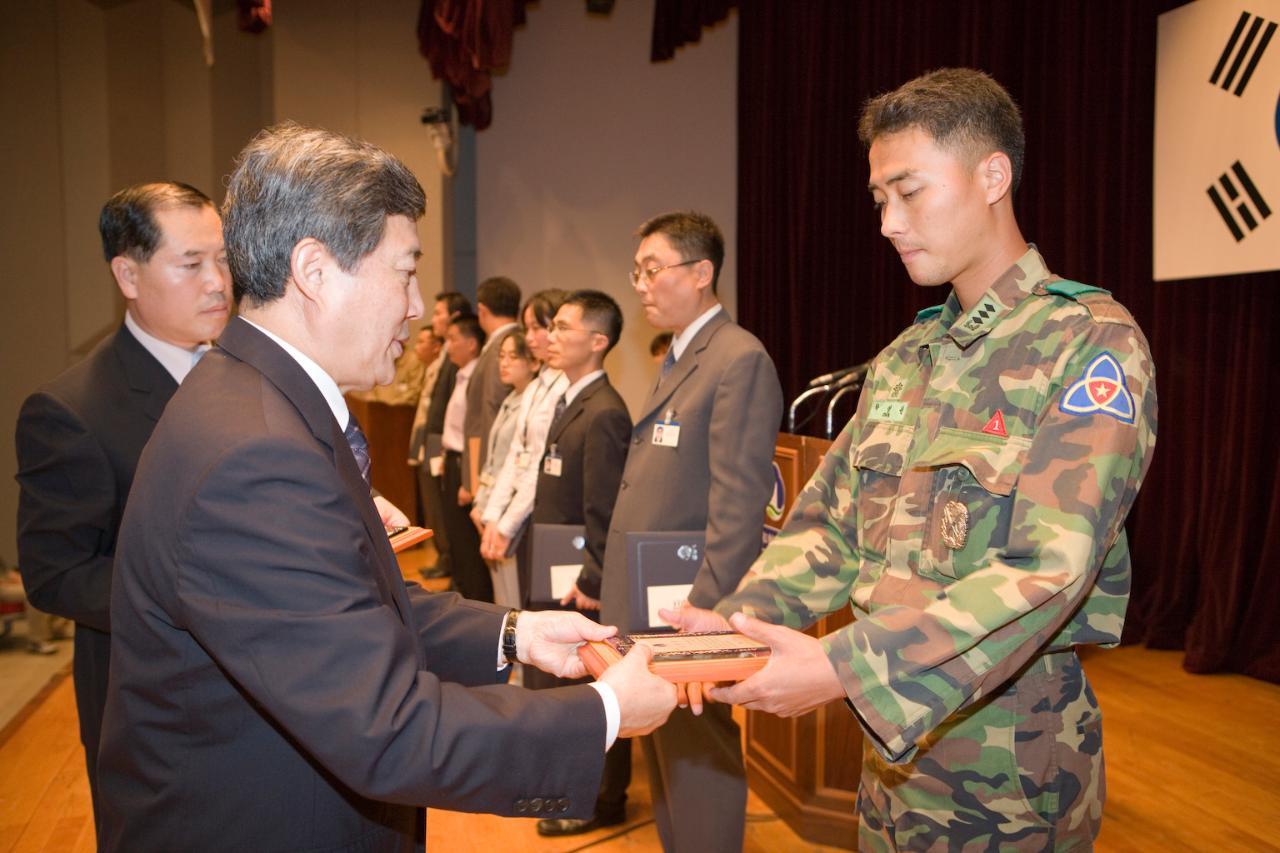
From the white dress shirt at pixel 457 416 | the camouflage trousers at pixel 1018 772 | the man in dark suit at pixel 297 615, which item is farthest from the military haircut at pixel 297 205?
the white dress shirt at pixel 457 416

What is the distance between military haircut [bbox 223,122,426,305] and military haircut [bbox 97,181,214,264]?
34.7 inches

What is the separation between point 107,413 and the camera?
186 cm

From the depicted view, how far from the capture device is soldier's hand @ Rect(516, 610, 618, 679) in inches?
61.4

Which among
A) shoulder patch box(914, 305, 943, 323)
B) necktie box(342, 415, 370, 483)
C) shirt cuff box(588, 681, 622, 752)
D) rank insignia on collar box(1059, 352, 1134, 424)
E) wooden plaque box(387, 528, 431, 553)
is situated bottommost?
shirt cuff box(588, 681, 622, 752)

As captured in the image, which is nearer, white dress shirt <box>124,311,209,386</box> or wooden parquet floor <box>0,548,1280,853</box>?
white dress shirt <box>124,311,209,386</box>

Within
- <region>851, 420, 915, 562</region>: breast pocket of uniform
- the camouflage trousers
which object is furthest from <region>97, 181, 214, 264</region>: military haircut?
the camouflage trousers

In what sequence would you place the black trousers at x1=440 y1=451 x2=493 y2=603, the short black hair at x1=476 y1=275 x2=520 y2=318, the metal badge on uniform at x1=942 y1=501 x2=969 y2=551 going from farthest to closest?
the black trousers at x1=440 y1=451 x2=493 y2=603 < the short black hair at x1=476 y1=275 x2=520 y2=318 < the metal badge on uniform at x1=942 y1=501 x2=969 y2=551

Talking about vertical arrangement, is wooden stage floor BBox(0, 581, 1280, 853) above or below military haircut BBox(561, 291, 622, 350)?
below

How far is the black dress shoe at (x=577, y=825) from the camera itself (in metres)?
3.08

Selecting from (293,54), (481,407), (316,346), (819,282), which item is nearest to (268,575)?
(316,346)

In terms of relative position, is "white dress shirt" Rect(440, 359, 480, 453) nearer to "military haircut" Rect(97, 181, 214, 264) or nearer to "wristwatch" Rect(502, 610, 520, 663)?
"military haircut" Rect(97, 181, 214, 264)

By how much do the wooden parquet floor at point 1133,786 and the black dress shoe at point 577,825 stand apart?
0.12ft

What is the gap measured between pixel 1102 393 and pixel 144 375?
1826mm

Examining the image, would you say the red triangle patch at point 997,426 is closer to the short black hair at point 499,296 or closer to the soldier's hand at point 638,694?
the soldier's hand at point 638,694
